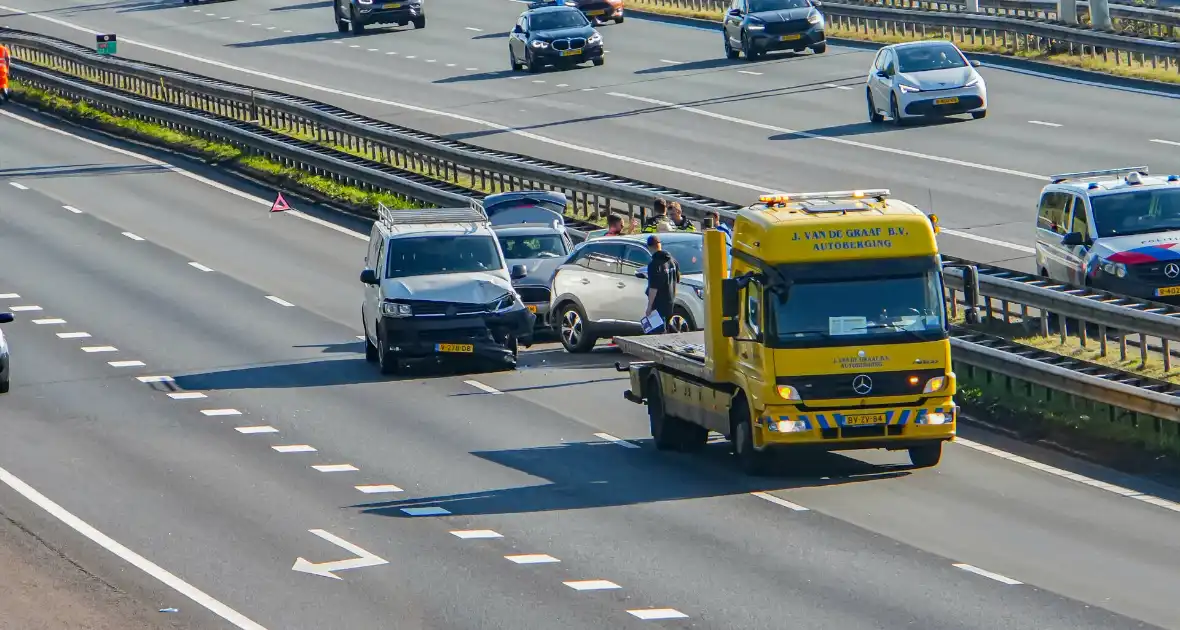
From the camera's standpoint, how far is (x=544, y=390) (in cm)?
2414

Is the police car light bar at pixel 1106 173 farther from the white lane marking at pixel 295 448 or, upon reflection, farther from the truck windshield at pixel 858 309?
the white lane marking at pixel 295 448

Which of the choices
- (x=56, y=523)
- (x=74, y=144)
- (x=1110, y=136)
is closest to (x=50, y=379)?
(x=56, y=523)

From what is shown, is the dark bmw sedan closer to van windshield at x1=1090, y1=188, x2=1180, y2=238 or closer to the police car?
the police car

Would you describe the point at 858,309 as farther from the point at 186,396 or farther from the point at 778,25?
the point at 778,25

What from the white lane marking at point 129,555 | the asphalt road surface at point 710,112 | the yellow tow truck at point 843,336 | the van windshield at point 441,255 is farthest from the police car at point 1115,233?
the white lane marking at point 129,555

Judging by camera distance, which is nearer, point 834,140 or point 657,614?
point 657,614

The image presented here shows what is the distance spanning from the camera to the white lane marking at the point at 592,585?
14.9 meters

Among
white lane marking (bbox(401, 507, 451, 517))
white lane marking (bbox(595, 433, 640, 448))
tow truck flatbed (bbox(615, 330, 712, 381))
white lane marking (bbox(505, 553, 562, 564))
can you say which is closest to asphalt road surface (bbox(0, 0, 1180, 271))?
tow truck flatbed (bbox(615, 330, 712, 381))

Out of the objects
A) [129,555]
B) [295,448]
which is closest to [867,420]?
[295,448]

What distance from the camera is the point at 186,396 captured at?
24.1 m

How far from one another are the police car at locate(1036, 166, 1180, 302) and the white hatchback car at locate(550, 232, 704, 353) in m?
4.41

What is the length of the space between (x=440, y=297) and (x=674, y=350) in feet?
18.2

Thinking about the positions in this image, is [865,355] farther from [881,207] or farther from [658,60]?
[658,60]

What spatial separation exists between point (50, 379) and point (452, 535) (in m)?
10.0
